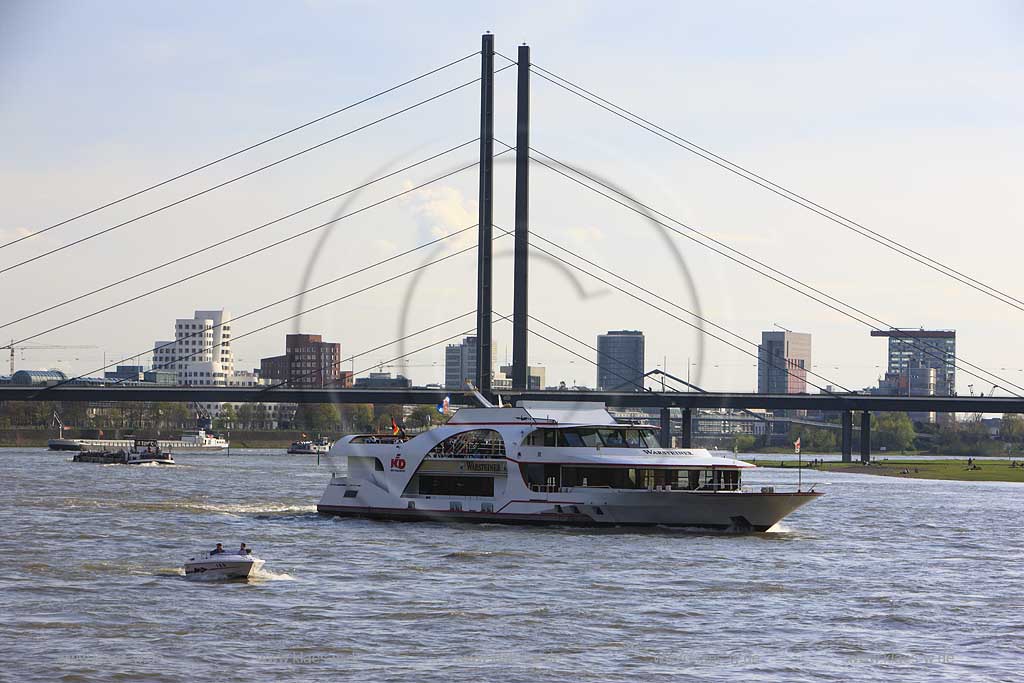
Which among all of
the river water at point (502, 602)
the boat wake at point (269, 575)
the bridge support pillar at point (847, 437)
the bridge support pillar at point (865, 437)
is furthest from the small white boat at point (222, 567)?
the bridge support pillar at point (847, 437)

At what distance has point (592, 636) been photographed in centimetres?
3139

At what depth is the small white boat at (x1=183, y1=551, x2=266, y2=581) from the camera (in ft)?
126

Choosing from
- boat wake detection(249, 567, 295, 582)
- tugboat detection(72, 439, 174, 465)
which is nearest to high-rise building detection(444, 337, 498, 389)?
tugboat detection(72, 439, 174, 465)

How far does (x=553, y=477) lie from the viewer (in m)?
56.1

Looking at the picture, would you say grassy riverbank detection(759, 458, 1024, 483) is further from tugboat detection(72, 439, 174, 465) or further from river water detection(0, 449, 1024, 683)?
river water detection(0, 449, 1024, 683)

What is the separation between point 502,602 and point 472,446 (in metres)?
21.9

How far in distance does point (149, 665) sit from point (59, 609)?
7.21 meters

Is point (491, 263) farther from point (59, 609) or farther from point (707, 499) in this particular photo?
point (59, 609)

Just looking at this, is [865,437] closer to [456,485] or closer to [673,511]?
[456,485]

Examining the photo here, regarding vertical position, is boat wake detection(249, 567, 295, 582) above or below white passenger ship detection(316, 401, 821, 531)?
below

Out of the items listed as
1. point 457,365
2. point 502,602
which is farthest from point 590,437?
point 457,365

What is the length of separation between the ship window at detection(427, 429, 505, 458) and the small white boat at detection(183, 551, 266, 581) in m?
18.9

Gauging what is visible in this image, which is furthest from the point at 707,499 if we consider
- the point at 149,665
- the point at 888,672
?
the point at 149,665

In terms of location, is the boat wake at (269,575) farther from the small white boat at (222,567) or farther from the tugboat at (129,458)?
the tugboat at (129,458)
